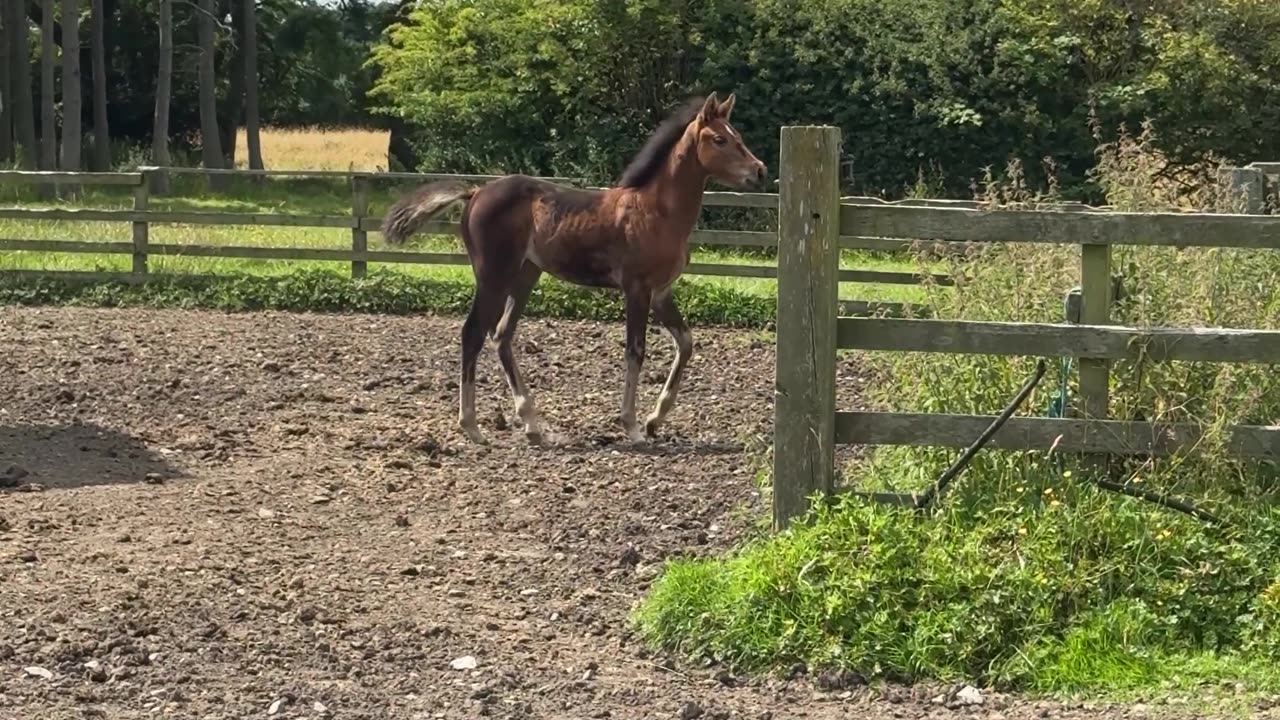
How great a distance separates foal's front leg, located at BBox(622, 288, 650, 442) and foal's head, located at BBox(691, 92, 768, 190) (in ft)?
2.91

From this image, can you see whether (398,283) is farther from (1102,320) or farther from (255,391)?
(1102,320)

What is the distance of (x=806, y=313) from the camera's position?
5.77 meters

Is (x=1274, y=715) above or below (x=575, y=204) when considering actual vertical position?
below

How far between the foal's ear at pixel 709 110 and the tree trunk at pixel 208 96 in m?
24.2

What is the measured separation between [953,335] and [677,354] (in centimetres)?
418

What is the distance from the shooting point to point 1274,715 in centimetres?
459

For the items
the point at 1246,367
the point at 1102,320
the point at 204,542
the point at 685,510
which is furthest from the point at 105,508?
the point at 1246,367

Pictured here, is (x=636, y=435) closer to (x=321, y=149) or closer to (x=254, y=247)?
(x=254, y=247)

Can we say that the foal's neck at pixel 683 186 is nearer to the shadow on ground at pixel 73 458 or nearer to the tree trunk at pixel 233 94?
the shadow on ground at pixel 73 458

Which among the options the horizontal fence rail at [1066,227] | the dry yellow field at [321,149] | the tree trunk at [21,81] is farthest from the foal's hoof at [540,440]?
the dry yellow field at [321,149]

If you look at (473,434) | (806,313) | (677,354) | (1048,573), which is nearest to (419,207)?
(473,434)

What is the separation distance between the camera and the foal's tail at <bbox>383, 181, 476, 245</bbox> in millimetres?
10133

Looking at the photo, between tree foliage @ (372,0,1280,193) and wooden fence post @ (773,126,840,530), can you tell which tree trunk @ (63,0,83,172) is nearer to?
tree foliage @ (372,0,1280,193)

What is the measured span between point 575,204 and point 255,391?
8.63 feet
